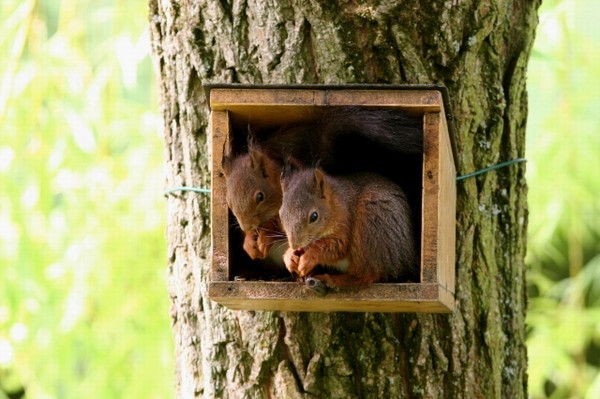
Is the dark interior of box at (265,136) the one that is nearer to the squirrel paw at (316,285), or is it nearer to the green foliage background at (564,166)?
the squirrel paw at (316,285)

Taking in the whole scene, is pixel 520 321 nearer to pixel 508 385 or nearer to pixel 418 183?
pixel 508 385

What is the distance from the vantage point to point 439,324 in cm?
251

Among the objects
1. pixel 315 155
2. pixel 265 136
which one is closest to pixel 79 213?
pixel 265 136

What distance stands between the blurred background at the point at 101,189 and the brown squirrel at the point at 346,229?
183cm

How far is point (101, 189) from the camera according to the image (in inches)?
159

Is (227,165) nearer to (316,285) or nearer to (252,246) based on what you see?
(252,246)

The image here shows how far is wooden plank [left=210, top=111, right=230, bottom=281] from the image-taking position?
215cm

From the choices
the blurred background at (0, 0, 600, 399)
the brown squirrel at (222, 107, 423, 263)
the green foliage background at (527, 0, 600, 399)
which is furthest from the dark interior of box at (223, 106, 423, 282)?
the green foliage background at (527, 0, 600, 399)

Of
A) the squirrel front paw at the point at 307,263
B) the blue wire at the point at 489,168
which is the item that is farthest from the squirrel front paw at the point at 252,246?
the blue wire at the point at 489,168

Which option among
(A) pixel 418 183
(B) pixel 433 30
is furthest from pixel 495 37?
(A) pixel 418 183

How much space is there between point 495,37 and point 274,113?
0.72 m

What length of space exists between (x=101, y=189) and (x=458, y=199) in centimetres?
189

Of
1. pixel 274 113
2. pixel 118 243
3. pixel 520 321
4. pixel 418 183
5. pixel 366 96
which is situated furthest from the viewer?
pixel 118 243

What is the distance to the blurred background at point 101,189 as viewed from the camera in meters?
3.90
